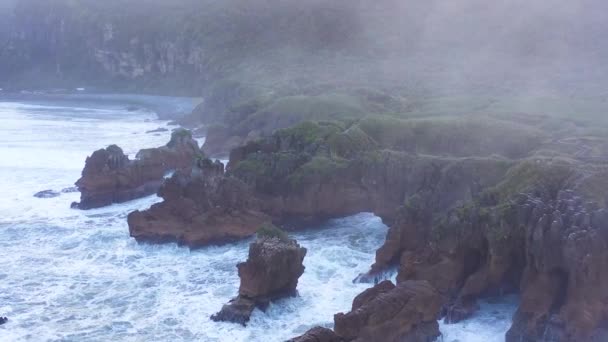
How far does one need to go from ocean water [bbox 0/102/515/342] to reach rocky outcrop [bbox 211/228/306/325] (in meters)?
0.40

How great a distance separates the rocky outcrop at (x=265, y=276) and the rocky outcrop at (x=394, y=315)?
3726mm

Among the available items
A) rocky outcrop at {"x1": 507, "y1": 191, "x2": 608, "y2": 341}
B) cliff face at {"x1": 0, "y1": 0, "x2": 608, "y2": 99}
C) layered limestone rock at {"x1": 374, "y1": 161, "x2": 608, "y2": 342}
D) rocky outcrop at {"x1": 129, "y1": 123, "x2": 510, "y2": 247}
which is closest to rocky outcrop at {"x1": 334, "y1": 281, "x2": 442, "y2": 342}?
layered limestone rock at {"x1": 374, "y1": 161, "x2": 608, "y2": 342}

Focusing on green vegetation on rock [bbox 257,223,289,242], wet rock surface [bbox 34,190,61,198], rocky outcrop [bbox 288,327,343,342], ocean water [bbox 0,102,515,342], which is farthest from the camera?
wet rock surface [bbox 34,190,61,198]

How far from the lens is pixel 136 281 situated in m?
30.0

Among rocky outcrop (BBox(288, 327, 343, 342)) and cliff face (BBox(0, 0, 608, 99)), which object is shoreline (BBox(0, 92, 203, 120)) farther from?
rocky outcrop (BBox(288, 327, 343, 342))

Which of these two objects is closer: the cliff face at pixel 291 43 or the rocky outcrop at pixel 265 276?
the rocky outcrop at pixel 265 276

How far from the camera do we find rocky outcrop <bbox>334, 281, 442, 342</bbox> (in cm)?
2188

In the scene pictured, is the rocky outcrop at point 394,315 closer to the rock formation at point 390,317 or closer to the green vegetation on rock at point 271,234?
the rock formation at point 390,317

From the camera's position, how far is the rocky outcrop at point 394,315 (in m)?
21.9

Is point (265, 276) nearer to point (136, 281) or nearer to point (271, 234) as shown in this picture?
point (271, 234)

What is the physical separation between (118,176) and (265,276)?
1915cm

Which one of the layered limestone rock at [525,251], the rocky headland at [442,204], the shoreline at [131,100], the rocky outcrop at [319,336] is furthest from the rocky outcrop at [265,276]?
the shoreline at [131,100]

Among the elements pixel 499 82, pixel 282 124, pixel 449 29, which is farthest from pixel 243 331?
pixel 449 29

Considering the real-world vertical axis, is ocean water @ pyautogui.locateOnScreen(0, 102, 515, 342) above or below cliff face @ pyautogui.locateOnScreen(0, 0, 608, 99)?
below
